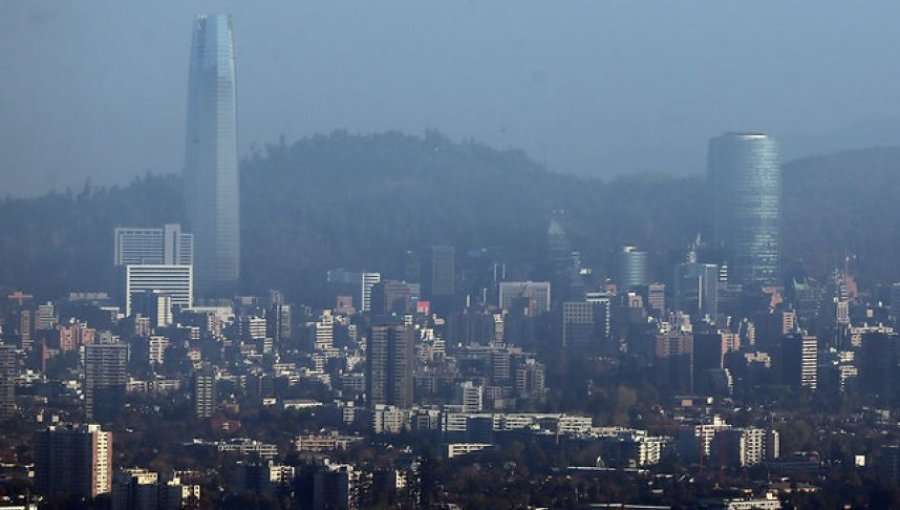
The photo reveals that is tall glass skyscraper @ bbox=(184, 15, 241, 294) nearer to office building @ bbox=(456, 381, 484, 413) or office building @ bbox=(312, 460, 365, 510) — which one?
office building @ bbox=(456, 381, 484, 413)

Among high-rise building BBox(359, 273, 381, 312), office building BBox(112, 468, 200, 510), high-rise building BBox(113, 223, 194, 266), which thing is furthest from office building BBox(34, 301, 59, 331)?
office building BBox(112, 468, 200, 510)

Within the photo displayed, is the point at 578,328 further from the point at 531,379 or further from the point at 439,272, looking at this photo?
the point at 439,272

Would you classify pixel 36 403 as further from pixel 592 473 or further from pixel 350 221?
pixel 350 221

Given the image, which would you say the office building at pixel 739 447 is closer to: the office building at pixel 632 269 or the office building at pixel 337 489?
the office building at pixel 337 489

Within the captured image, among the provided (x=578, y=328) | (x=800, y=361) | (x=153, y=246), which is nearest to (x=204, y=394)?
(x=800, y=361)

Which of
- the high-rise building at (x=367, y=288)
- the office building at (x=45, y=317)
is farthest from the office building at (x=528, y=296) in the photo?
the office building at (x=45, y=317)

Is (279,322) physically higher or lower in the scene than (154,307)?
lower
